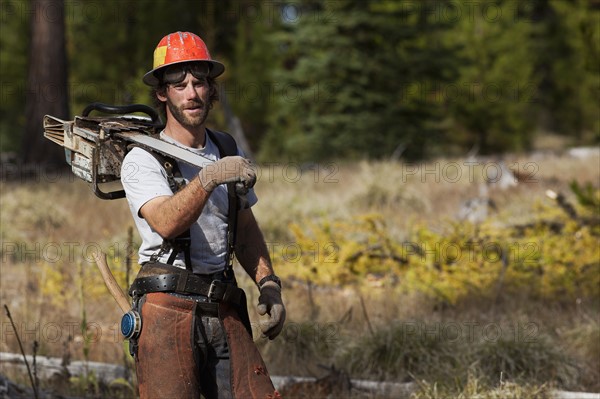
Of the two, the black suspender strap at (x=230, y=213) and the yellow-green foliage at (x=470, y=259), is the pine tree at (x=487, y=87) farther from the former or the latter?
the black suspender strap at (x=230, y=213)

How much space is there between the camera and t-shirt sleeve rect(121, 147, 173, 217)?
3.22 meters

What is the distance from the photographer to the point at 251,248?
12.4ft

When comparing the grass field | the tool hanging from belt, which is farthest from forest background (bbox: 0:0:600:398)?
the tool hanging from belt

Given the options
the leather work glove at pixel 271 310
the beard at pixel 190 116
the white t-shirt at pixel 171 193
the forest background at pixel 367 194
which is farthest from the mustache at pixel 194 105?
the forest background at pixel 367 194

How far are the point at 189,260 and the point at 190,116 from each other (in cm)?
58

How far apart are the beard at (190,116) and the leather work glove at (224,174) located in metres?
0.43

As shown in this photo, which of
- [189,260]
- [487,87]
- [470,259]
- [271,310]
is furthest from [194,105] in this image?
[487,87]

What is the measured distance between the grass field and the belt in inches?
74.8

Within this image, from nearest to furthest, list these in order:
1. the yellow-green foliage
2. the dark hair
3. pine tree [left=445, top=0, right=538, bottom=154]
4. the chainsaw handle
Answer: the dark hair < the chainsaw handle < the yellow-green foliage < pine tree [left=445, top=0, right=538, bottom=154]

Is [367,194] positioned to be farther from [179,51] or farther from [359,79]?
[179,51]

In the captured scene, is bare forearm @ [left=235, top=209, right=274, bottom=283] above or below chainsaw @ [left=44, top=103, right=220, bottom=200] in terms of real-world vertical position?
below

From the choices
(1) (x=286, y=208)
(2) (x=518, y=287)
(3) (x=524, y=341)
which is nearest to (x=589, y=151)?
(1) (x=286, y=208)

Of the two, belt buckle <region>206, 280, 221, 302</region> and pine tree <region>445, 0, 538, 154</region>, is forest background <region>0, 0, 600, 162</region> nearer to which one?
pine tree <region>445, 0, 538, 154</region>

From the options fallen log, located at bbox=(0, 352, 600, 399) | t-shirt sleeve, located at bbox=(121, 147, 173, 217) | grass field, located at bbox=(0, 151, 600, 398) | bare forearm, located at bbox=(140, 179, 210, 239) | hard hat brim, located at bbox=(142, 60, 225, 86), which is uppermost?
hard hat brim, located at bbox=(142, 60, 225, 86)
